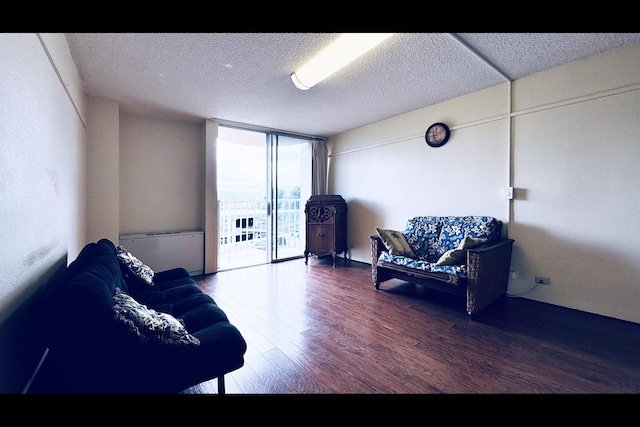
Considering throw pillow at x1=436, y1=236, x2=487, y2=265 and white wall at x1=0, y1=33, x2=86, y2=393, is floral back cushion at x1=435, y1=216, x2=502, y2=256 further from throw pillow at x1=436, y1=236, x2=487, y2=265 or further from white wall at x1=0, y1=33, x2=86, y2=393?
white wall at x1=0, y1=33, x2=86, y2=393

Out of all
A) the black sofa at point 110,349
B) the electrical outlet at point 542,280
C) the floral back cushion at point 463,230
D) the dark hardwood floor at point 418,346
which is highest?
the floral back cushion at point 463,230

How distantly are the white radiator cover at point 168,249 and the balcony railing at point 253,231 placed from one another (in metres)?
0.62

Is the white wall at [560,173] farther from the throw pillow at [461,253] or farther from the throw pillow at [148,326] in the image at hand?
the throw pillow at [148,326]

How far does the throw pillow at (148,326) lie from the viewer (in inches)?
37.2

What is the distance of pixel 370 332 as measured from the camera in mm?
1925

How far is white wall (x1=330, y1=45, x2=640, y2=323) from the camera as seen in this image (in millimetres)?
2035

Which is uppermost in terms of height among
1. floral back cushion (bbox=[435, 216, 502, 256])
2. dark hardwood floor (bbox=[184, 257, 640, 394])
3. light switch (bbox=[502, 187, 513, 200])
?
light switch (bbox=[502, 187, 513, 200])

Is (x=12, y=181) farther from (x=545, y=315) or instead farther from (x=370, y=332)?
(x=545, y=315)

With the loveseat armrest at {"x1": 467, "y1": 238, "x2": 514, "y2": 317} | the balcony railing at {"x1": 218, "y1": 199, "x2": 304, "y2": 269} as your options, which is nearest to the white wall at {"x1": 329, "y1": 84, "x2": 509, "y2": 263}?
the loveseat armrest at {"x1": 467, "y1": 238, "x2": 514, "y2": 317}

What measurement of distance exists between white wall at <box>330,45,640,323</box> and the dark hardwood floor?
1.17ft

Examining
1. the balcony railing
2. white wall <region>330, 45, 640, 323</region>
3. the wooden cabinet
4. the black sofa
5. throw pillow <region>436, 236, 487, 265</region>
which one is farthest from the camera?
the balcony railing

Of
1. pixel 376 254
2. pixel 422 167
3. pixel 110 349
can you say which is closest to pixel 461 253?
pixel 376 254

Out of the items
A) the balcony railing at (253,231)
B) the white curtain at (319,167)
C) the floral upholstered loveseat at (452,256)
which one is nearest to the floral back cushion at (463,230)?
the floral upholstered loveseat at (452,256)
